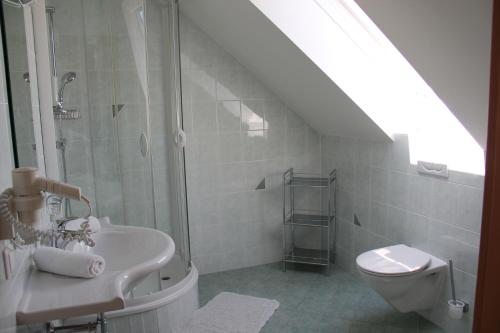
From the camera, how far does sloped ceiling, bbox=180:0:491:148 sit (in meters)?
1.47

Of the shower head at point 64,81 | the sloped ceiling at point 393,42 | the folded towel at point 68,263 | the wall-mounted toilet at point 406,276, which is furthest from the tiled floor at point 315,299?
the shower head at point 64,81

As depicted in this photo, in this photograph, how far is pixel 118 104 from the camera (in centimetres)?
231

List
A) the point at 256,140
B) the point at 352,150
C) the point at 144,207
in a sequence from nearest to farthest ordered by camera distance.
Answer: the point at 144,207 < the point at 352,150 < the point at 256,140

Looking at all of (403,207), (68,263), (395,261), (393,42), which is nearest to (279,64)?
(393,42)

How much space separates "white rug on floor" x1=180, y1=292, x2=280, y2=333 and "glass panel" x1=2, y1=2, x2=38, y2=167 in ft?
4.88

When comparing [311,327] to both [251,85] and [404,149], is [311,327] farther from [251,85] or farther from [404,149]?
[251,85]

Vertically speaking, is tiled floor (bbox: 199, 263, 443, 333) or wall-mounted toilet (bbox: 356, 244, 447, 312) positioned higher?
wall-mounted toilet (bbox: 356, 244, 447, 312)

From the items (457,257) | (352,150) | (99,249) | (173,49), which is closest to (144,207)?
(99,249)

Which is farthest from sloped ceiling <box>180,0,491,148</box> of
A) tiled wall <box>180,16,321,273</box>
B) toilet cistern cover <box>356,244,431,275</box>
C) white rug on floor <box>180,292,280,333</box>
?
white rug on floor <box>180,292,280,333</box>

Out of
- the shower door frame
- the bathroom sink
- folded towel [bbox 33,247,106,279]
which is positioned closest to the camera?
the bathroom sink

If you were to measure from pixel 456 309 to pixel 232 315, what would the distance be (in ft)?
4.41

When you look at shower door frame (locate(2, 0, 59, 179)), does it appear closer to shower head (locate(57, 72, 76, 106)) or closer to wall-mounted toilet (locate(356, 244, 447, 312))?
shower head (locate(57, 72, 76, 106))

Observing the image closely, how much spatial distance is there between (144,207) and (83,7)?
118 centimetres

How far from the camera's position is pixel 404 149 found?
103 inches
